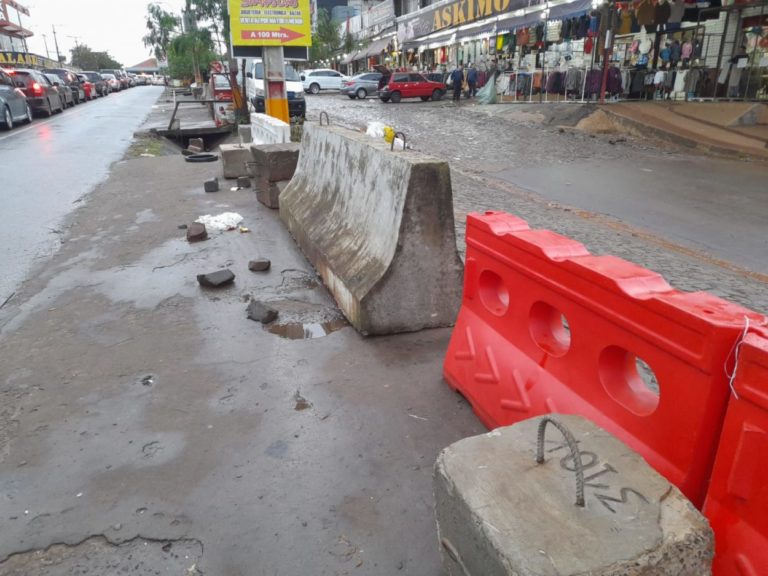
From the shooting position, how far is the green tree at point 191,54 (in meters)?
32.8

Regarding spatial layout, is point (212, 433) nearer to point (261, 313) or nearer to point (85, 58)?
point (261, 313)

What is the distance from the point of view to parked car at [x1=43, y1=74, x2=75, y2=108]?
29.4m

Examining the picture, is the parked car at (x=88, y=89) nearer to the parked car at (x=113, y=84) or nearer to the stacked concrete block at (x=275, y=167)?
the parked car at (x=113, y=84)

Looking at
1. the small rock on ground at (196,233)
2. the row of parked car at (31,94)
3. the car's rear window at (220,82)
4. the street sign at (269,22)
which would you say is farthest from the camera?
the car's rear window at (220,82)

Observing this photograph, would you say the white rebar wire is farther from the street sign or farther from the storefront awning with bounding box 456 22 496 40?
the storefront awning with bounding box 456 22 496 40

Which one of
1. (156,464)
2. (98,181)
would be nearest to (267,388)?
(156,464)

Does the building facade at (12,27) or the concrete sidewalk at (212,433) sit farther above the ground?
the building facade at (12,27)

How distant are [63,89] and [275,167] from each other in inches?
1122

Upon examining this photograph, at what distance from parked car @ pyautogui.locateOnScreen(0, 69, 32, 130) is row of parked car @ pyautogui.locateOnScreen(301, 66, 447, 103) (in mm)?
17414

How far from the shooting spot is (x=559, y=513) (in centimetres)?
167

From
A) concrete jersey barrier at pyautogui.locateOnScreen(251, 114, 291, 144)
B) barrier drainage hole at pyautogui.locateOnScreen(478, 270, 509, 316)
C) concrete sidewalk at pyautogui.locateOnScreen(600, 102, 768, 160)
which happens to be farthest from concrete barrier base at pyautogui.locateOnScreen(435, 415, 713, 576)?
concrete sidewalk at pyautogui.locateOnScreen(600, 102, 768, 160)

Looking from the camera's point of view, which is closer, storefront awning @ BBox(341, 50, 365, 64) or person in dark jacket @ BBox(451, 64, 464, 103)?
person in dark jacket @ BBox(451, 64, 464, 103)

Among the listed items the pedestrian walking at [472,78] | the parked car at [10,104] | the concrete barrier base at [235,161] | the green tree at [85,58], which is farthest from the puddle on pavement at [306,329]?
the green tree at [85,58]

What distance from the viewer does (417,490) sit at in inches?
107
